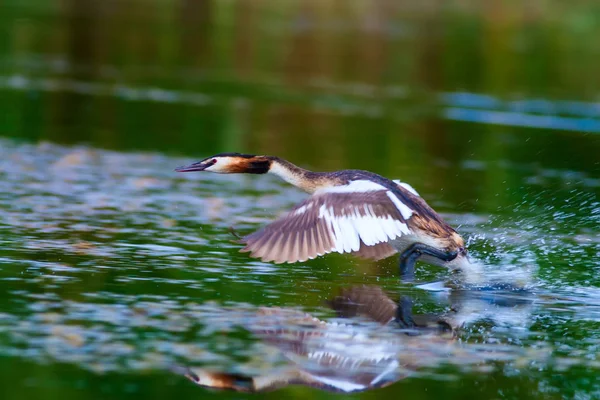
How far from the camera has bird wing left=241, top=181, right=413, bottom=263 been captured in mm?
8914

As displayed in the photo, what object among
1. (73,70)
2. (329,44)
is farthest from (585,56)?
(73,70)

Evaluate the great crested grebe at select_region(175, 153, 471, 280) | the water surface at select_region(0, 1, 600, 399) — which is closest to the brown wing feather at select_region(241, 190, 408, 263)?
the great crested grebe at select_region(175, 153, 471, 280)

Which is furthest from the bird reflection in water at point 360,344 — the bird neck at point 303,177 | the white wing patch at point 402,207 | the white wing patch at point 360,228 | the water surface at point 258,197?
the bird neck at point 303,177

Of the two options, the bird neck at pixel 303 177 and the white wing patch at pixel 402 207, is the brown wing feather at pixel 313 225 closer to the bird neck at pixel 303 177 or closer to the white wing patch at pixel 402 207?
the white wing patch at pixel 402 207

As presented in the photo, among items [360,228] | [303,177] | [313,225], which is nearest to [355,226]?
[360,228]

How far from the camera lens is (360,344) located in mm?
7363

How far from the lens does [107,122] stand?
16.9m

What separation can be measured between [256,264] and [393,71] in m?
16.0

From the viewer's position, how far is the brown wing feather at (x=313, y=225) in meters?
8.91

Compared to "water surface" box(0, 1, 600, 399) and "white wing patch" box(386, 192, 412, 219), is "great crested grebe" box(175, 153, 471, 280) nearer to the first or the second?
"white wing patch" box(386, 192, 412, 219)

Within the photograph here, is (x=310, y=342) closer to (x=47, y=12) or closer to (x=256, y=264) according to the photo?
(x=256, y=264)

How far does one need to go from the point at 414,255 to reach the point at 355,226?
0.67 meters

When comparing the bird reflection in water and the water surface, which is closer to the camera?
the bird reflection in water

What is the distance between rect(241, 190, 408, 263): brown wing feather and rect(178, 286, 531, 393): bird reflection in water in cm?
40
